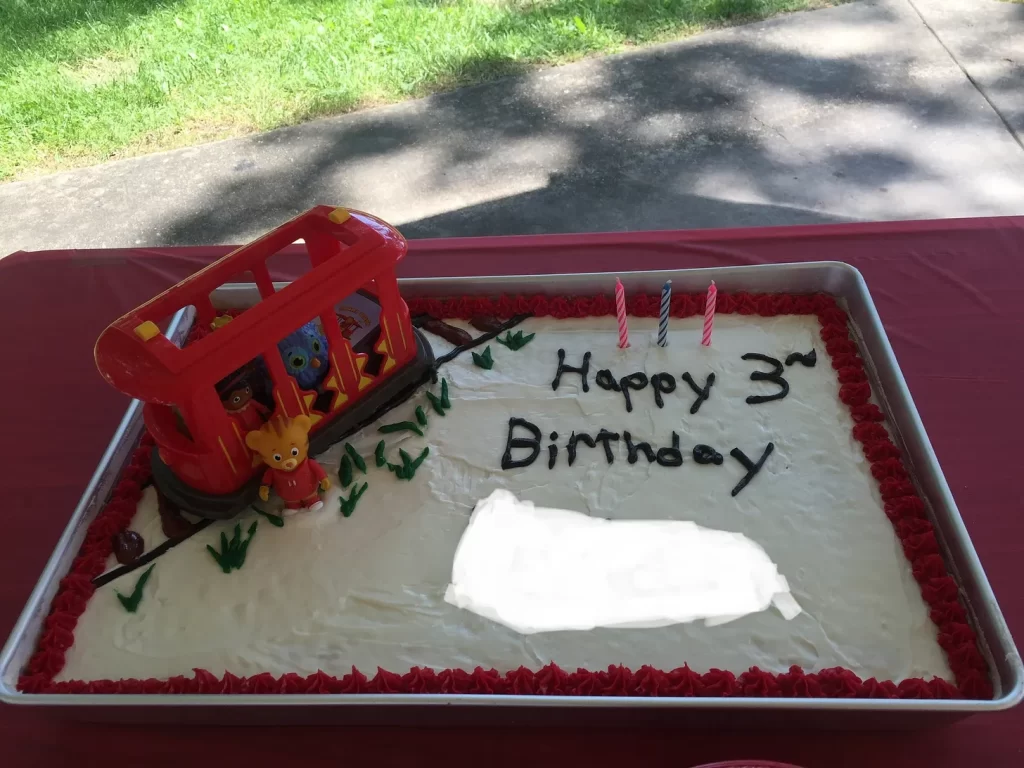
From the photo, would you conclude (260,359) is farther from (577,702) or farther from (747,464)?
(747,464)

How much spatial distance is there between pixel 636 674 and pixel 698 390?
0.83 meters

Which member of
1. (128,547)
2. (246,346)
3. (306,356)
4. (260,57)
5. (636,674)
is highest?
(246,346)

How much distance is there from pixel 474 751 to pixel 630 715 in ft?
1.02

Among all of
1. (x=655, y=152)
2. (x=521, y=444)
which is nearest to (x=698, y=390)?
(x=521, y=444)

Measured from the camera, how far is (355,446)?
82.5 inches

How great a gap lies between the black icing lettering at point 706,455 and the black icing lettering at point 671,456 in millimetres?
38

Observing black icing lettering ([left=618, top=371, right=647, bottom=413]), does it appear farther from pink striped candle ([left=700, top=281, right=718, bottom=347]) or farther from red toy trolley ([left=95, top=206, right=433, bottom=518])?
red toy trolley ([left=95, top=206, right=433, bottom=518])

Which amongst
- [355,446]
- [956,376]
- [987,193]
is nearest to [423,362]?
[355,446]

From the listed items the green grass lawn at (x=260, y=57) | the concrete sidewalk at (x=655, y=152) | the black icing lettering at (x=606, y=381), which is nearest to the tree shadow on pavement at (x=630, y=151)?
the concrete sidewalk at (x=655, y=152)

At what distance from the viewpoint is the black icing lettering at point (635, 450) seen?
79.1 inches

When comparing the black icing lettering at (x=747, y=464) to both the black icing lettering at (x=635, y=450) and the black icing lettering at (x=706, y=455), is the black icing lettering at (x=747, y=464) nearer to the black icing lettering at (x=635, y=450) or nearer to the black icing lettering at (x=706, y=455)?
the black icing lettering at (x=706, y=455)

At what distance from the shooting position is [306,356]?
79.0 inches

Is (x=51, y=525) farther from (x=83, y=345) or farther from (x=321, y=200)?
(x=321, y=200)

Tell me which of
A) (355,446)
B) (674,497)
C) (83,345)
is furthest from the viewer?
(83,345)
